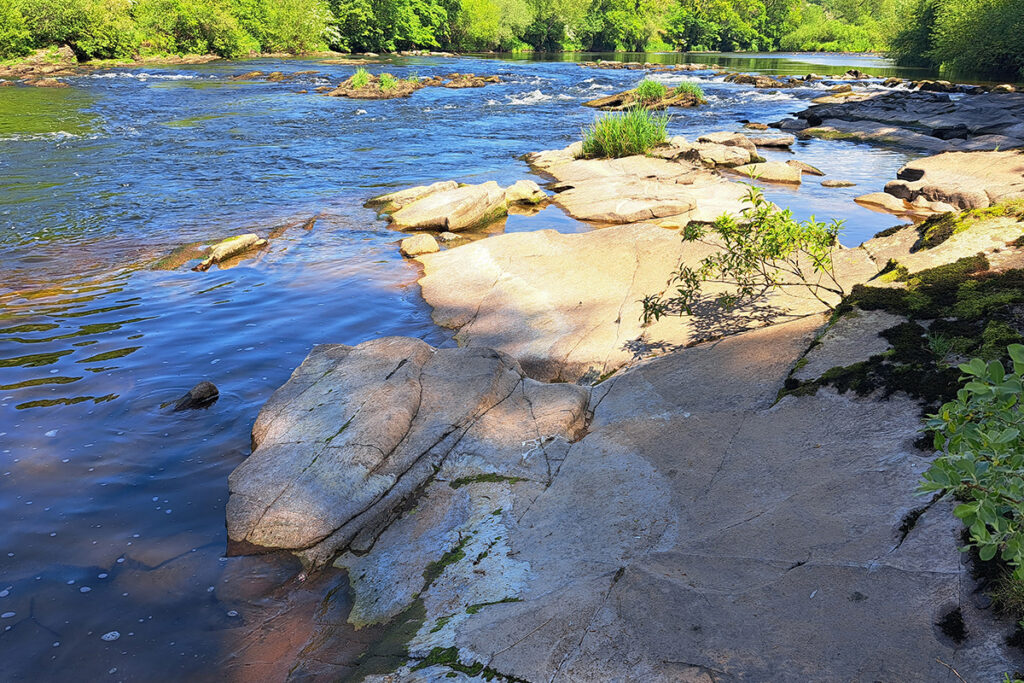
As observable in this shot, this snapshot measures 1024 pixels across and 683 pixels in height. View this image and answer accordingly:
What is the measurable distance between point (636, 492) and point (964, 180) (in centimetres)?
1209

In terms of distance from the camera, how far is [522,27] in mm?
71625

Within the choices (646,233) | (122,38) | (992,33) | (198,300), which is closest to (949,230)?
(646,233)

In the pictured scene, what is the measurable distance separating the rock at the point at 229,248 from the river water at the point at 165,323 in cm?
36

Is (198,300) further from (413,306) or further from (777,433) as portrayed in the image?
(777,433)

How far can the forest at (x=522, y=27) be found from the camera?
124 ft

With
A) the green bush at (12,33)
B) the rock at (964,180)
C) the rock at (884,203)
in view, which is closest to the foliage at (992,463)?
the rock at (964,180)

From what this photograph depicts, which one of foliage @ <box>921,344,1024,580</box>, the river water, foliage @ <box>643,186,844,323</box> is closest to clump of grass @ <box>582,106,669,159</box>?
the river water

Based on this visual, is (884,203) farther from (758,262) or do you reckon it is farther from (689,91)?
(689,91)

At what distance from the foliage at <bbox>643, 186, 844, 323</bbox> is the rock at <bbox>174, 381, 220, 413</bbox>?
12.6 ft

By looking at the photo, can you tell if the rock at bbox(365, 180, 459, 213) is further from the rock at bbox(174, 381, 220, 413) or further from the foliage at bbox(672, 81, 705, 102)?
the foliage at bbox(672, 81, 705, 102)

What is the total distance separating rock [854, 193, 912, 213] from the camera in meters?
11.9

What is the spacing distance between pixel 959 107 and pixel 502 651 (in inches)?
970

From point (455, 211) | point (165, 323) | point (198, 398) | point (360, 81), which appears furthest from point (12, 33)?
point (198, 398)

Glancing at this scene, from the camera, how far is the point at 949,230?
5.58 meters
